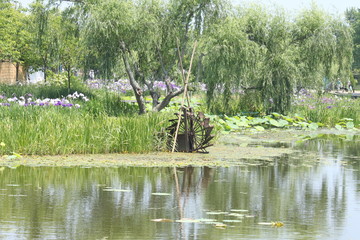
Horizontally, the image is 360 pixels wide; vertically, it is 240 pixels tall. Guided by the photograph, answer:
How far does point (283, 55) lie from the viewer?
2958cm

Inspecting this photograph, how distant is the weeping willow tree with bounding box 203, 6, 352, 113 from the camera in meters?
29.0

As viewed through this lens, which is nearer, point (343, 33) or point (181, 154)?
point (181, 154)

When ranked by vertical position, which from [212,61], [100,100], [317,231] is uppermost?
[212,61]

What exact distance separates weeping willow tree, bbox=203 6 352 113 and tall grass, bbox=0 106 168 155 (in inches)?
435

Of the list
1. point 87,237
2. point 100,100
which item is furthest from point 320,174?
point 100,100

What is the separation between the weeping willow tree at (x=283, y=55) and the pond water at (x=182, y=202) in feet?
43.5

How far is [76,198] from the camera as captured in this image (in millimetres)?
10688

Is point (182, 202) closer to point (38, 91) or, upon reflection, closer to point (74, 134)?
point (74, 134)

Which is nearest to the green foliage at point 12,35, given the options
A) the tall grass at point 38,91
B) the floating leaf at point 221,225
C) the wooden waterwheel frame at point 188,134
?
the tall grass at point 38,91

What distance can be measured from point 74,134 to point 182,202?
21.1ft

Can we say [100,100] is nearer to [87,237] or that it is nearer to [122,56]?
[122,56]

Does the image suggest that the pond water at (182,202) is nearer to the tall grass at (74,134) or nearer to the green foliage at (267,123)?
the tall grass at (74,134)

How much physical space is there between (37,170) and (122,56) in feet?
44.7

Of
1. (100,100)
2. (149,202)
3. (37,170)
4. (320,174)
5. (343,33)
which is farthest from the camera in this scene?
(343,33)
